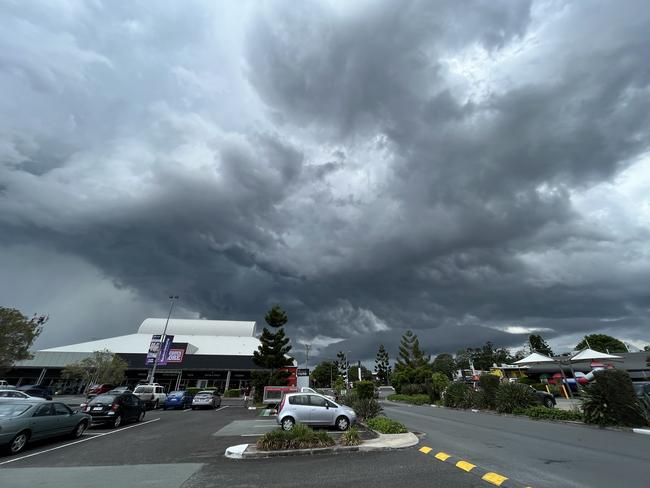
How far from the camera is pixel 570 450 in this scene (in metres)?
9.92

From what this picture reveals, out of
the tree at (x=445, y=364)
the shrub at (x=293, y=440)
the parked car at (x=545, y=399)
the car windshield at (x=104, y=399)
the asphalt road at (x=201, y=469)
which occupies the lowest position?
the asphalt road at (x=201, y=469)

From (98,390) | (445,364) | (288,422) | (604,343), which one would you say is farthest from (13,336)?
(445,364)

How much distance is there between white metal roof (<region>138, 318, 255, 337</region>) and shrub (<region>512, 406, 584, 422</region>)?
63.9m

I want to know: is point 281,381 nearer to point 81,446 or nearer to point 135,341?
point 81,446

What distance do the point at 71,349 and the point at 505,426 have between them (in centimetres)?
6462

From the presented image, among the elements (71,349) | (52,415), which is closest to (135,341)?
(71,349)

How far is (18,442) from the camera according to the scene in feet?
35.5

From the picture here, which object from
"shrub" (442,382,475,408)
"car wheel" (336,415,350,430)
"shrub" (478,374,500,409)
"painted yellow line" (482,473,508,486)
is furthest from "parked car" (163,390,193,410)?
"painted yellow line" (482,473,508,486)

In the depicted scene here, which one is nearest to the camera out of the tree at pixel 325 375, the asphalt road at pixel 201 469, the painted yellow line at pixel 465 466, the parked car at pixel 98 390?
the asphalt road at pixel 201 469

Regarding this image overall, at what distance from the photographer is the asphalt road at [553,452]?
699 cm

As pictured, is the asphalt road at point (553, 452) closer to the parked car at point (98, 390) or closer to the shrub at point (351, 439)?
the shrub at point (351, 439)

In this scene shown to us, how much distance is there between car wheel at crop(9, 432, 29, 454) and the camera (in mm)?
10562

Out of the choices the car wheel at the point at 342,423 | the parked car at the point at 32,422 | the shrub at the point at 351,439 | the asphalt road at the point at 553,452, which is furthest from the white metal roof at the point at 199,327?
the shrub at the point at 351,439

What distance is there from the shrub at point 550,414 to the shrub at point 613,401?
1.20 m
